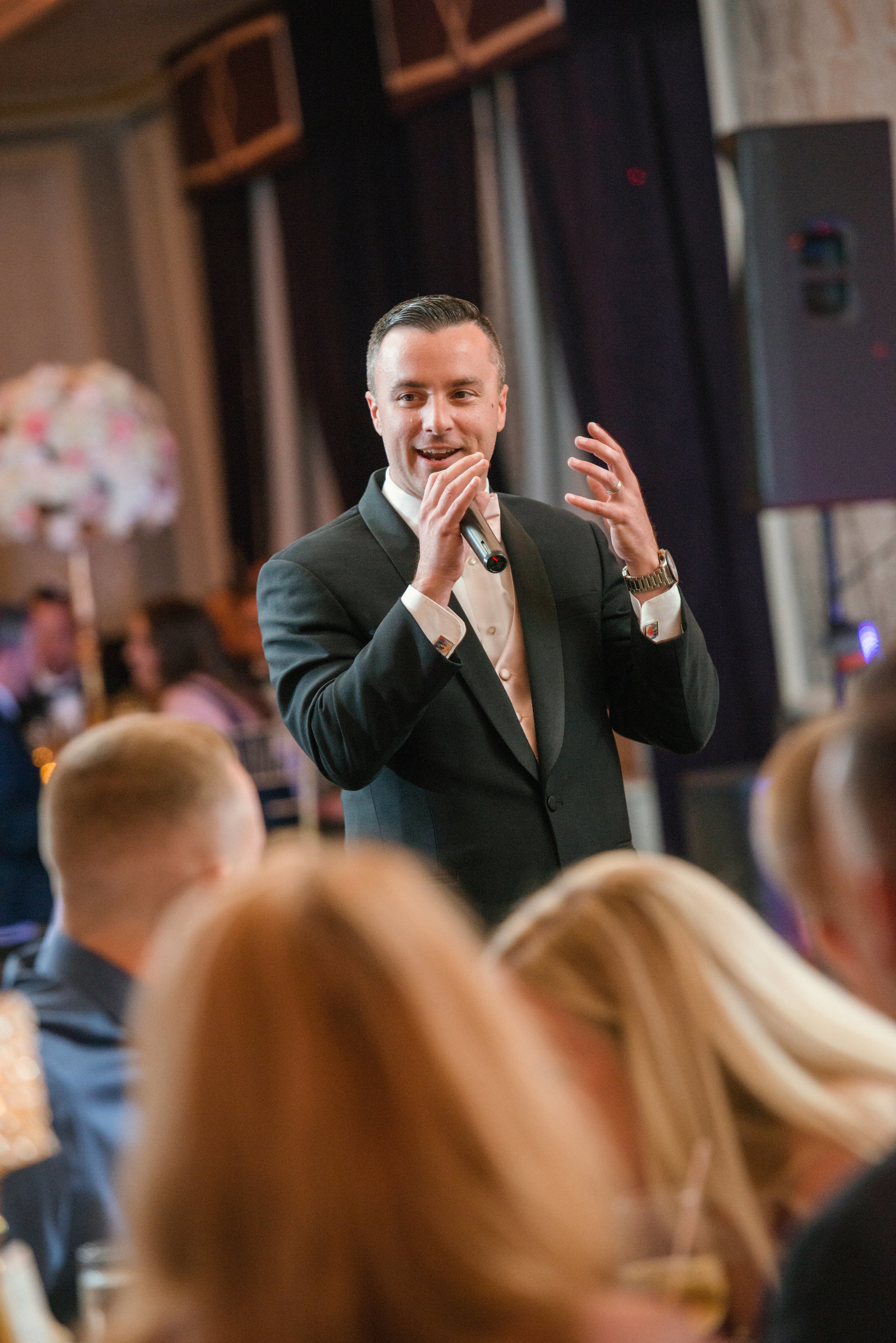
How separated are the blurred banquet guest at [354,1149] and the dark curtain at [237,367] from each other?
5.79 m

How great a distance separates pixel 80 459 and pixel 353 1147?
5299 millimetres

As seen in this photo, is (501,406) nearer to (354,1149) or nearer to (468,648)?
(468,648)

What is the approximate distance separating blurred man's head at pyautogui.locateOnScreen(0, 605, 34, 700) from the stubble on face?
136 inches

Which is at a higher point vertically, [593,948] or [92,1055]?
[593,948]

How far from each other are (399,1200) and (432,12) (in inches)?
192

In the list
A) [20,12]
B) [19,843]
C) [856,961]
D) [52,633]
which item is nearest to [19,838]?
[19,843]

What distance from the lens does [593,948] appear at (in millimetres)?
1101

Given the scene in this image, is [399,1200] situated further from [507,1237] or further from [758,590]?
[758,590]

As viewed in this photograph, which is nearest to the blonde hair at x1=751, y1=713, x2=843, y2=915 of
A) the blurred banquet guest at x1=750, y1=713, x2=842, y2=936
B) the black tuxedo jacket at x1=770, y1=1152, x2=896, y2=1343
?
the blurred banquet guest at x1=750, y1=713, x2=842, y2=936

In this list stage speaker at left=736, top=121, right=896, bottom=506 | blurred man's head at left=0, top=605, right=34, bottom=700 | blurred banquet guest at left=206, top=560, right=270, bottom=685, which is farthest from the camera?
blurred banquet guest at left=206, top=560, right=270, bottom=685

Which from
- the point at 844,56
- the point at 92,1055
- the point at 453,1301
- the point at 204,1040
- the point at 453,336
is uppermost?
the point at 844,56

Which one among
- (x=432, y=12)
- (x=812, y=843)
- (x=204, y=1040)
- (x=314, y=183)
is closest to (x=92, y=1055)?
(x=812, y=843)

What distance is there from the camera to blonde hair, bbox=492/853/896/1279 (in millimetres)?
1059

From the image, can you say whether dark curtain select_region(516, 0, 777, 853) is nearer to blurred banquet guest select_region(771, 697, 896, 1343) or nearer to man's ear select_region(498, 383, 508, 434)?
man's ear select_region(498, 383, 508, 434)
